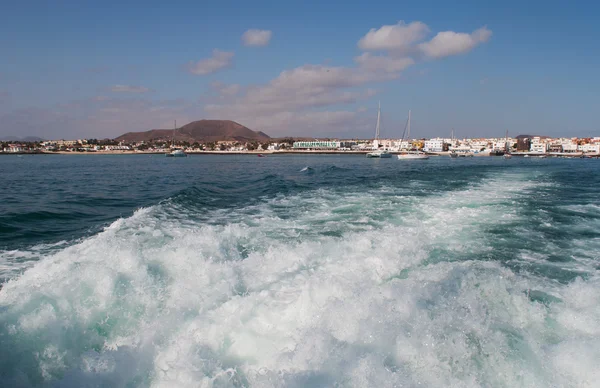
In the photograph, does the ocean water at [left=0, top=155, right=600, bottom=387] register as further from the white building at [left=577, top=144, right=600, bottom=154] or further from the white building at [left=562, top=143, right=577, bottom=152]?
the white building at [left=562, top=143, right=577, bottom=152]

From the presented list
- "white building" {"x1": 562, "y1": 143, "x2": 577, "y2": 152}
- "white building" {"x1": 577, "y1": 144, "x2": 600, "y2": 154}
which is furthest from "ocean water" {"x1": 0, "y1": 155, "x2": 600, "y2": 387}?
"white building" {"x1": 562, "y1": 143, "x2": 577, "y2": 152}

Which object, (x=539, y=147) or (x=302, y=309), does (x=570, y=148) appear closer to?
(x=539, y=147)

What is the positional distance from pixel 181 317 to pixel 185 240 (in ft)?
10.7

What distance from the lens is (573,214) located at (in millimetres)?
11180

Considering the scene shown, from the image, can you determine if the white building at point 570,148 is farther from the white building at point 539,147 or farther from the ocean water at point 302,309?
the ocean water at point 302,309

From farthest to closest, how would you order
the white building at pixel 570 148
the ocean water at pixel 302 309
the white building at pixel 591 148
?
1. the white building at pixel 570 148
2. the white building at pixel 591 148
3. the ocean water at pixel 302 309

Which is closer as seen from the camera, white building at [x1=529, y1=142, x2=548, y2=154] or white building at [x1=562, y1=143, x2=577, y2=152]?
white building at [x1=529, y1=142, x2=548, y2=154]

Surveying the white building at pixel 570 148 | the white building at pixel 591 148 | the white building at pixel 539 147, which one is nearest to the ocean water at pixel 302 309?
the white building at pixel 591 148

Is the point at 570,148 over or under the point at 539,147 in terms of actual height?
under

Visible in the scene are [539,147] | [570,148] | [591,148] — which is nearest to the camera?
[591,148]

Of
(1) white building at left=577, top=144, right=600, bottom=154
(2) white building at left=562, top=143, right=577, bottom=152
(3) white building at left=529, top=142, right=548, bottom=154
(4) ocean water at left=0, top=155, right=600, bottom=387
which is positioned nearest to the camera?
(4) ocean water at left=0, top=155, right=600, bottom=387

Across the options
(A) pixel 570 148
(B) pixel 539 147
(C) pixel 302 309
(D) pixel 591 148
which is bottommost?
(C) pixel 302 309

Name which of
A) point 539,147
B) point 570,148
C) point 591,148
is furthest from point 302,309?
point 570,148

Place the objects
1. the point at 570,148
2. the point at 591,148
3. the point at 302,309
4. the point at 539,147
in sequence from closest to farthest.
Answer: the point at 302,309 < the point at 591,148 < the point at 539,147 < the point at 570,148
